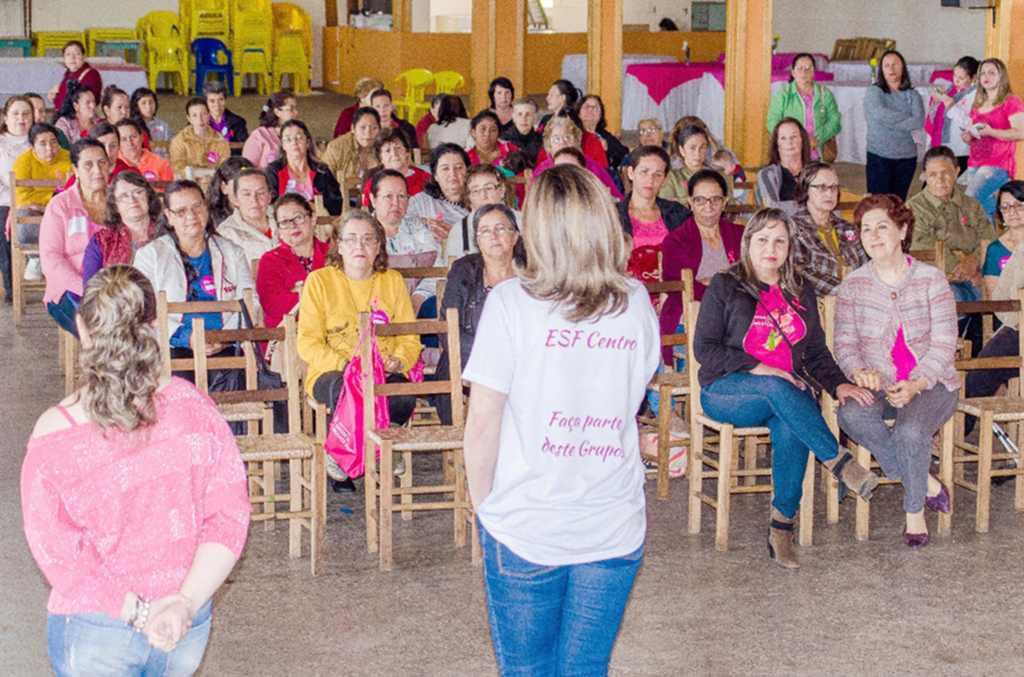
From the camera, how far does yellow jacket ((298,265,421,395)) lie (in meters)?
4.62

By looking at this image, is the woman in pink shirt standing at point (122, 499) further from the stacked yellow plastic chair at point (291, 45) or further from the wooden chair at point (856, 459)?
the stacked yellow plastic chair at point (291, 45)

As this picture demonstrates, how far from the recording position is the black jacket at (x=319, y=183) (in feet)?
23.0

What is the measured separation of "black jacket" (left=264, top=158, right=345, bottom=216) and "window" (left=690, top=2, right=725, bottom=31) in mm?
14305

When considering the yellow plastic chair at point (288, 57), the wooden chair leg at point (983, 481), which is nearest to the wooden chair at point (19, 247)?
the wooden chair leg at point (983, 481)

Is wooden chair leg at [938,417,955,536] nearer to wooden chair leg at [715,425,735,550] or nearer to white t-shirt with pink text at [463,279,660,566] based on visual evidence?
wooden chair leg at [715,425,735,550]

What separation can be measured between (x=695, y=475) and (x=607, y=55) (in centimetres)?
729

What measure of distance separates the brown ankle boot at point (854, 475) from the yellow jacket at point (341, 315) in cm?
152

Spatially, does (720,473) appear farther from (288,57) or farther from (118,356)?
(288,57)

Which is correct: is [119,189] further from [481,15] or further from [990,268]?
[481,15]

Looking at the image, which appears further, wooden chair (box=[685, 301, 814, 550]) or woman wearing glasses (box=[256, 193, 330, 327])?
woman wearing glasses (box=[256, 193, 330, 327])

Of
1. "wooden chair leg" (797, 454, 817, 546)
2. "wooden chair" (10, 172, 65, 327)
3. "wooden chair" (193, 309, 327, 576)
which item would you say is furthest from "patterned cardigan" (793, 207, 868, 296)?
"wooden chair" (10, 172, 65, 327)

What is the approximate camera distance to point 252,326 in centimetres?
477

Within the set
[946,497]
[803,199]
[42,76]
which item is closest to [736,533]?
[946,497]

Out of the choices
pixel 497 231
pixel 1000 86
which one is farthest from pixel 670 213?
pixel 1000 86
